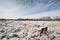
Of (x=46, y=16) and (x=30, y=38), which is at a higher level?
(x=46, y=16)

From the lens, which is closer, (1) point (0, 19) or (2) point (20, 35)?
(2) point (20, 35)

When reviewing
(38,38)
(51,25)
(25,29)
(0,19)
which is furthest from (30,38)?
(0,19)

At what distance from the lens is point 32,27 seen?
1067mm

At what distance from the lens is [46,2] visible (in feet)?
3.35

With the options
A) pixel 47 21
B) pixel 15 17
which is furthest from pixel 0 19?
pixel 47 21

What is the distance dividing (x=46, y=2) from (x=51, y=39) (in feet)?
1.62

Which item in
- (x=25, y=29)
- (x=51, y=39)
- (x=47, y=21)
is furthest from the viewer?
(x=47, y=21)

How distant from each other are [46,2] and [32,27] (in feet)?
1.30

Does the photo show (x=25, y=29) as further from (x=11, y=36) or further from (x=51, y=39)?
(x=51, y=39)

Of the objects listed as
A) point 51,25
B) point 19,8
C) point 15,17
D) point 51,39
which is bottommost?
point 51,39

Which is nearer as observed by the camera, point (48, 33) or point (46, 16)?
point (48, 33)

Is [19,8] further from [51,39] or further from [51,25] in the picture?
[51,39]

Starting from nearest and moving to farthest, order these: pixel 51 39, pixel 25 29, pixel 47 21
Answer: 1. pixel 51 39
2. pixel 25 29
3. pixel 47 21

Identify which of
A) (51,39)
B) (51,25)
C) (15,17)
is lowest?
(51,39)
